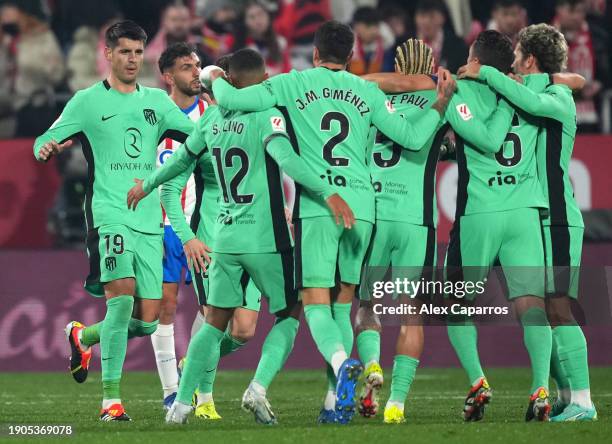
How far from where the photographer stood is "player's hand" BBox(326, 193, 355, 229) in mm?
7156

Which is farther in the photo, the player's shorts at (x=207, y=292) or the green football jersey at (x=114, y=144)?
the player's shorts at (x=207, y=292)

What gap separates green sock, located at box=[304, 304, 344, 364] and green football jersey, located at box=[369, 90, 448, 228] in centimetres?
96

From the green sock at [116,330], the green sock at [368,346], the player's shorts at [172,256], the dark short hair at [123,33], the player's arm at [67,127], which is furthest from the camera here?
the player's shorts at [172,256]

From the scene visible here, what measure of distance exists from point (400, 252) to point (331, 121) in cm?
102

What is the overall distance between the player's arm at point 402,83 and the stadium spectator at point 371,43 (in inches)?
259

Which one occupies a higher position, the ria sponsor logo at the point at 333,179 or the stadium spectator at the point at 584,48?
the stadium spectator at the point at 584,48

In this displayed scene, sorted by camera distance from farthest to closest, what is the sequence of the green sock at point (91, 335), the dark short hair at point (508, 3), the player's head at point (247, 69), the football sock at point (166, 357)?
the dark short hair at point (508, 3)
the football sock at point (166, 357)
the green sock at point (91, 335)
the player's head at point (247, 69)

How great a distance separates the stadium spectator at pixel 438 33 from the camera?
14562 mm

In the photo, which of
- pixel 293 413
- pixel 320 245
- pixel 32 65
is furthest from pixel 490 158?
pixel 32 65

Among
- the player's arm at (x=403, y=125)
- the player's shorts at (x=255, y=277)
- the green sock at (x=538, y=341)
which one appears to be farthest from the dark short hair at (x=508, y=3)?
the player's shorts at (x=255, y=277)

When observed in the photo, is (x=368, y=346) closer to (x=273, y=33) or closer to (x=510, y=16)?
(x=273, y=33)

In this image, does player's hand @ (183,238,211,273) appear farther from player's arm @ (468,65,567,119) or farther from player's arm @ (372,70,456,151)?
player's arm @ (468,65,567,119)

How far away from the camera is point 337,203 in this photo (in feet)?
23.5

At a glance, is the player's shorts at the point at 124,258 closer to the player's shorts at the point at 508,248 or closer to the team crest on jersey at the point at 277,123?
the team crest on jersey at the point at 277,123
